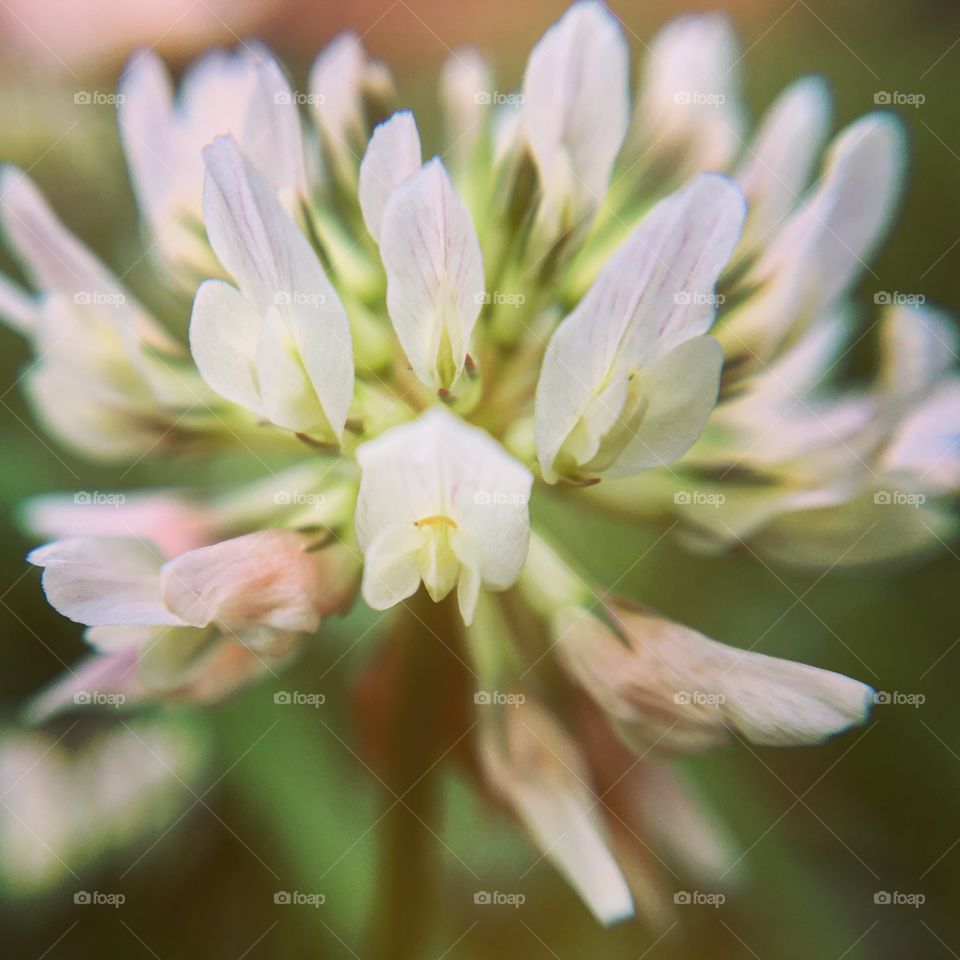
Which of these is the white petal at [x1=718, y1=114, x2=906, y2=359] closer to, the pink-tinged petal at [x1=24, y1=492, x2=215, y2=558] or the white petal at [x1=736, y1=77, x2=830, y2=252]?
the white petal at [x1=736, y1=77, x2=830, y2=252]

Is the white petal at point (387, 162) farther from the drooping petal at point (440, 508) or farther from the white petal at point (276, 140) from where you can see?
the drooping petal at point (440, 508)

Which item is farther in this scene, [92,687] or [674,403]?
[92,687]

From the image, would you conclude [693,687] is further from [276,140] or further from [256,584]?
[276,140]

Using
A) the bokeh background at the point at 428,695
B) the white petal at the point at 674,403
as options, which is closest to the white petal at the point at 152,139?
the bokeh background at the point at 428,695

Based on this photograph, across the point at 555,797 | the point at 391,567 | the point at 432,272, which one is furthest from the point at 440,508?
the point at 555,797

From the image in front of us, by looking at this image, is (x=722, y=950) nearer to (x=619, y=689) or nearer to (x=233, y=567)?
(x=619, y=689)

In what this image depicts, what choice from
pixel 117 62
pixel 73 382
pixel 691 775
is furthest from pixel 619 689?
pixel 117 62

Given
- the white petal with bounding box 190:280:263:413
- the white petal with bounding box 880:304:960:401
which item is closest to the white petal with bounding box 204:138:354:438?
the white petal with bounding box 190:280:263:413
